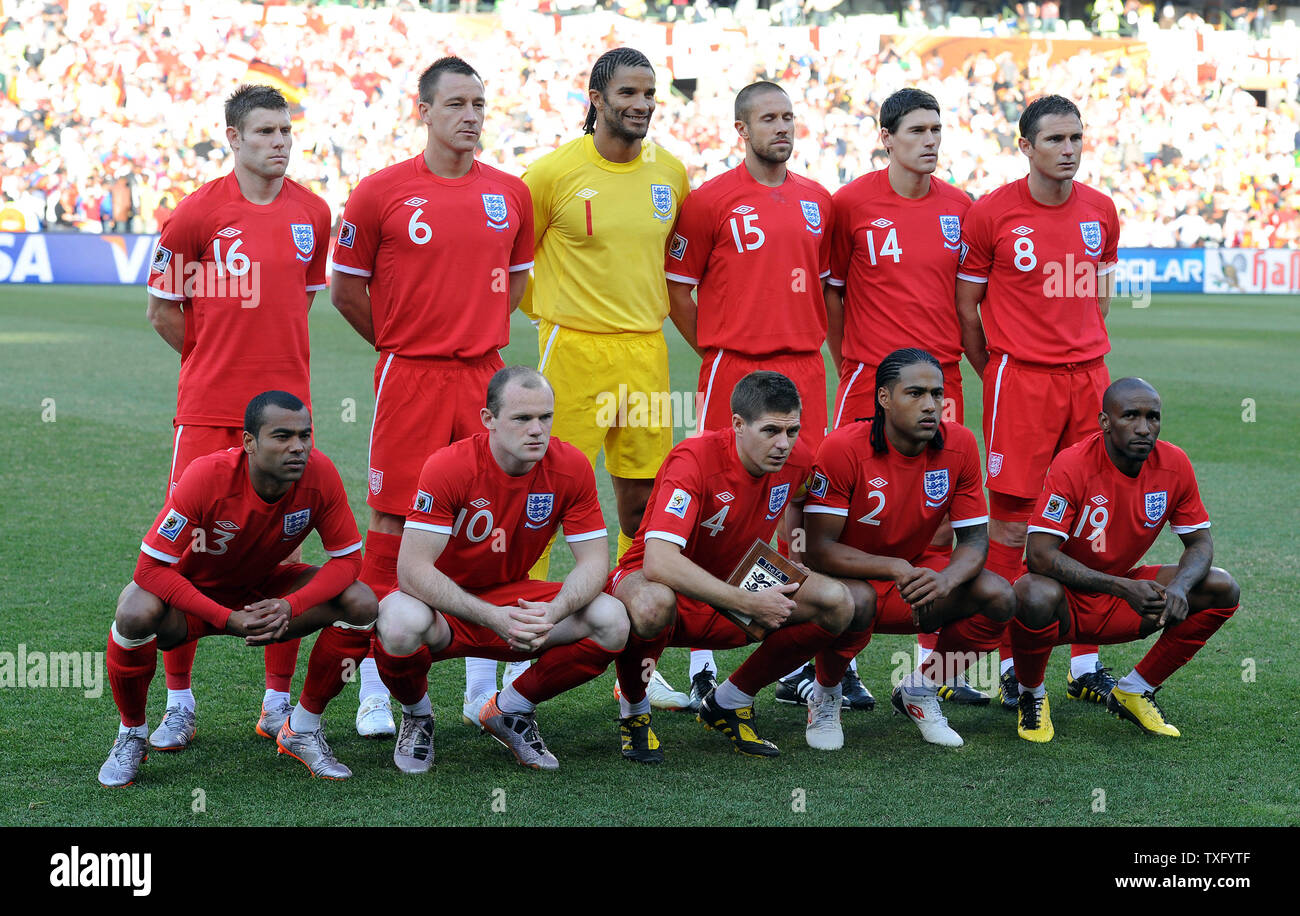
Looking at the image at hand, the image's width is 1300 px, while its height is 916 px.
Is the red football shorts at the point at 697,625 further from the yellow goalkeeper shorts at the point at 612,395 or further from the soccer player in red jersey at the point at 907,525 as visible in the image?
the yellow goalkeeper shorts at the point at 612,395

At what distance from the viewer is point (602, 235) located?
5.41 meters

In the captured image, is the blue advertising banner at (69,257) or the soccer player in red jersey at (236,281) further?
the blue advertising banner at (69,257)

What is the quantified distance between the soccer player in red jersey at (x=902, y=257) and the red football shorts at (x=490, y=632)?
50.8 inches

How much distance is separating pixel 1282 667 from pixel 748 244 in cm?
270

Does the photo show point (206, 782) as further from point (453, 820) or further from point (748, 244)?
point (748, 244)

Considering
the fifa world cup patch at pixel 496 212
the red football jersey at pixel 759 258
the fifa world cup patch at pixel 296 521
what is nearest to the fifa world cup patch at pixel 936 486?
the red football jersey at pixel 759 258

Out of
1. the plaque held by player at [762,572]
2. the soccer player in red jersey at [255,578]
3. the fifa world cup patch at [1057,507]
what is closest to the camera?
the soccer player in red jersey at [255,578]

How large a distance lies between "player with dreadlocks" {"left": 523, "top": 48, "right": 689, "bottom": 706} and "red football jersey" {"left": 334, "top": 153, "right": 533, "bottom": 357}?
1.22 feet

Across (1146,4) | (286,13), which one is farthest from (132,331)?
(1146,4)

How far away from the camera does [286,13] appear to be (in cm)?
3009

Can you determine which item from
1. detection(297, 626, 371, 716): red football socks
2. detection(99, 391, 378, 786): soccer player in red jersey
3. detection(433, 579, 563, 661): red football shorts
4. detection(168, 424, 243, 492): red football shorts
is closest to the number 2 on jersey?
A: detection(433, 579, 563, 661): red football shorts

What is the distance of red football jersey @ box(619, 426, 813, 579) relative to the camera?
177 inches

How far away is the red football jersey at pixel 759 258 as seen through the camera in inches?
213

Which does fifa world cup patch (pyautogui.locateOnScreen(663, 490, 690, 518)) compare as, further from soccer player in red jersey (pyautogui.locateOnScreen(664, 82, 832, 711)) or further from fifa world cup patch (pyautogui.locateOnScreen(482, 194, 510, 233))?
fifa world cup patch (pyautogui.locateOnScreen(482, 194, 510, 233))
